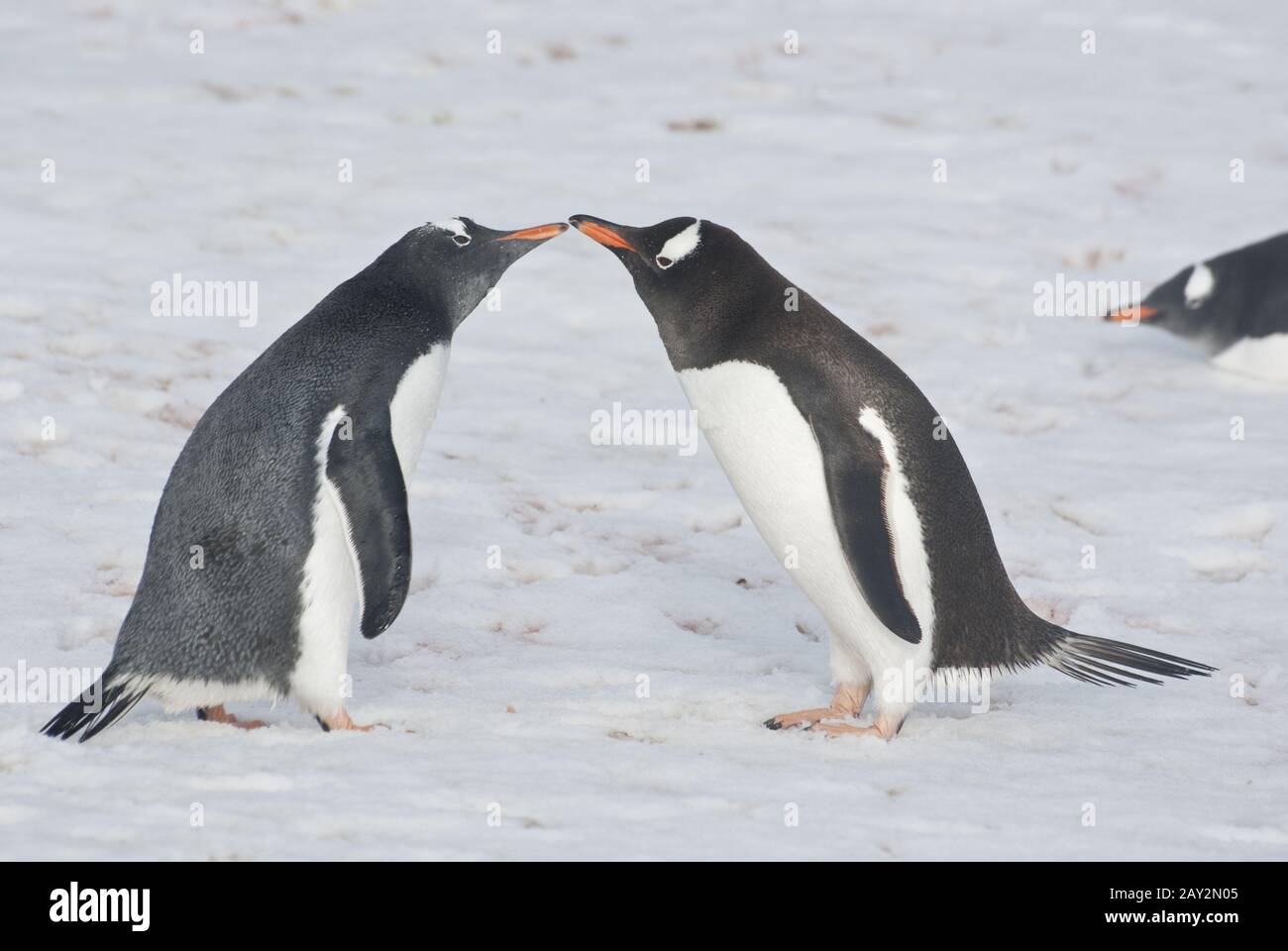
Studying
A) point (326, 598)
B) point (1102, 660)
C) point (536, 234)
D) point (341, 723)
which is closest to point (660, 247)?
point (536, 234)

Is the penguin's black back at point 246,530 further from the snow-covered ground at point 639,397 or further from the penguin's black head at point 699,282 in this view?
the penguin's black head at point 699,282

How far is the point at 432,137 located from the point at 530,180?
723 mm

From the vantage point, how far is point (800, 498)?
3.61m

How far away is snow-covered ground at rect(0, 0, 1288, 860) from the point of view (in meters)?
3.15

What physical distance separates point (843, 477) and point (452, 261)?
3.59 ft

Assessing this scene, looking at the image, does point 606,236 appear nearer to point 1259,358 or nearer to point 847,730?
point 847,730

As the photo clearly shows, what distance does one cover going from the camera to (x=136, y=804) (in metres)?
2.97

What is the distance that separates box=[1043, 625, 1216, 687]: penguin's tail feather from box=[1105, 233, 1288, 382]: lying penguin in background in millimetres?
2959

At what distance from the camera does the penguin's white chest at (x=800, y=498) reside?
142 inches

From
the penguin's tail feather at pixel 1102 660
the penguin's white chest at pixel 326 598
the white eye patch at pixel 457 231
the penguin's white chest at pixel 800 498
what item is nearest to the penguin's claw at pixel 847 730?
the penguin's white chest at pixel 800 498

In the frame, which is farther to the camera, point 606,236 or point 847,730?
point 606,236
